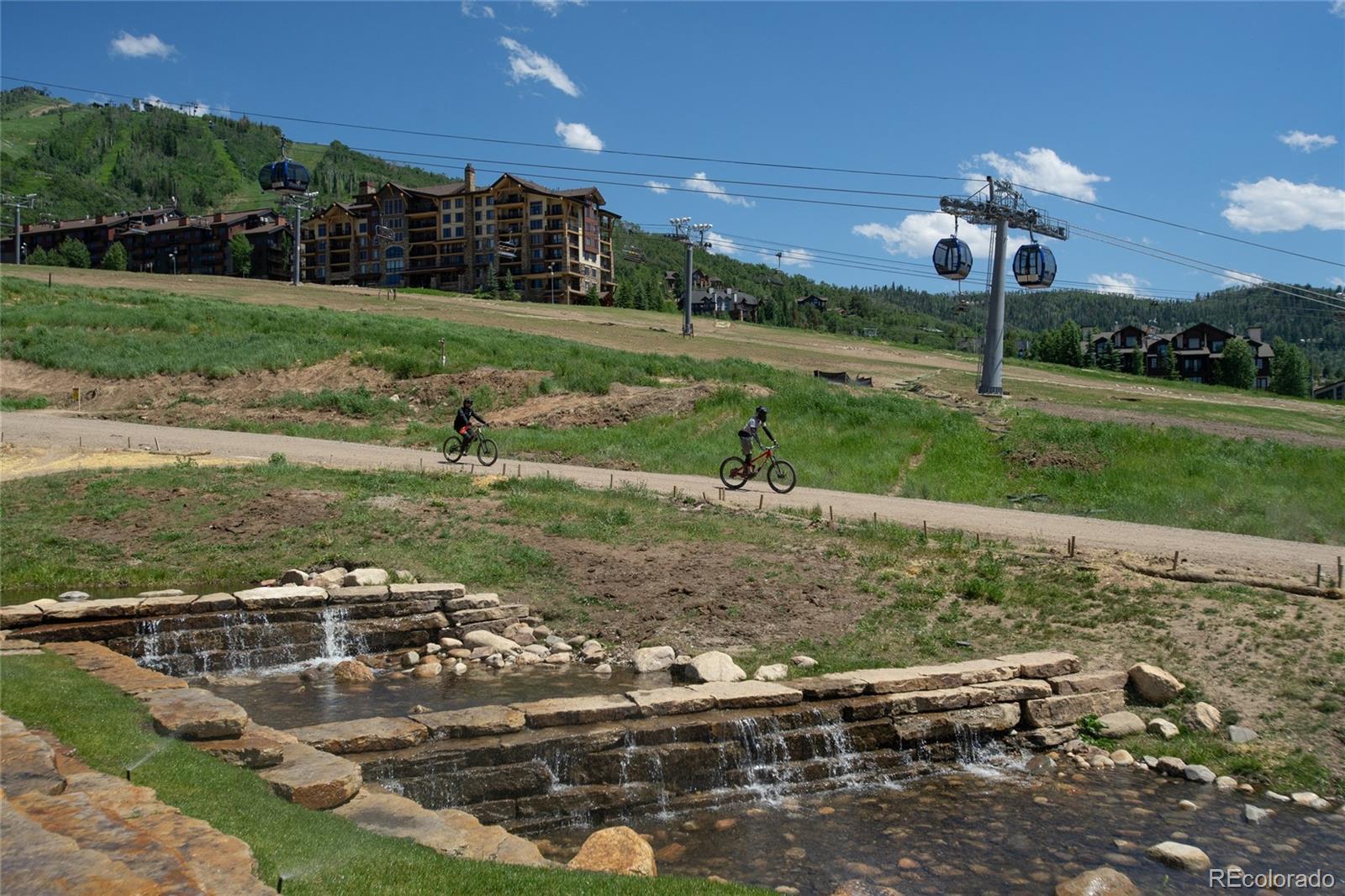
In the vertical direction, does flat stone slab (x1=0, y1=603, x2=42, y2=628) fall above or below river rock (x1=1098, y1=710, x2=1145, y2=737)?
above

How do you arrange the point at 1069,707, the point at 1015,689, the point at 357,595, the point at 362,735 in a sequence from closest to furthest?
the point at 362,735
the point at 1015,689
the point at 1069,707
the point at 357,595

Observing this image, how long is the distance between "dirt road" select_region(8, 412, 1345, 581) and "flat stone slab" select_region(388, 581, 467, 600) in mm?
8031

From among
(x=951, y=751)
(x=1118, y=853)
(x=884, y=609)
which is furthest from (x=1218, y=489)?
(x=1118, y=853)

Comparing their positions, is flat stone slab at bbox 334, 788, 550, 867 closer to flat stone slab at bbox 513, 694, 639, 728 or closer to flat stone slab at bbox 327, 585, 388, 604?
flat stone slab at bbox 513, 694, 639, 728

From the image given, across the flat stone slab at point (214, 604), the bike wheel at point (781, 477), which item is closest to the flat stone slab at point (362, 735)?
the flat stone slab at point (214, 604)

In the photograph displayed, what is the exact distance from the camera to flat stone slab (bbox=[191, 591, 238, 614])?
13.8 m

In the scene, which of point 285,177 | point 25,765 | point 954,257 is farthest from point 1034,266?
point 285,177

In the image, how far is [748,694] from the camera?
35.0ft

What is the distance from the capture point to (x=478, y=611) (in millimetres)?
14742

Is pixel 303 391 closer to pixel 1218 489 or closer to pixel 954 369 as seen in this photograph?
pixel 1218 489

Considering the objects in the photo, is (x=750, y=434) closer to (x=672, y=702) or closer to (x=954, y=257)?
(x=672, y=702)

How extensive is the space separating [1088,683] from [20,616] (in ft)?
47.2

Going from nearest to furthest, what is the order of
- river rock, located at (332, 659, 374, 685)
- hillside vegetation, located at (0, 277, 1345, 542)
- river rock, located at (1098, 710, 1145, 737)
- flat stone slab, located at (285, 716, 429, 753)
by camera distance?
flat stone slab, located at (285, 716, 429, 753) → river rock, located at (1098, 710, 1145, 737) → river rock, located at (332, 659, 374, 685) → hillside vegetation, located at (0, 277, 1345, 542)

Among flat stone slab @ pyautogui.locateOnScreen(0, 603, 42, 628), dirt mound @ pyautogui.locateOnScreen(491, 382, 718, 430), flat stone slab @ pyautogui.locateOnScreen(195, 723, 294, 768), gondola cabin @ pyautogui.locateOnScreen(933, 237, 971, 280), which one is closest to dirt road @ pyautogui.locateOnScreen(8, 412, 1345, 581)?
dirt mound @ pyautogui.locateOnScreen(491, 382, 718, 430)
